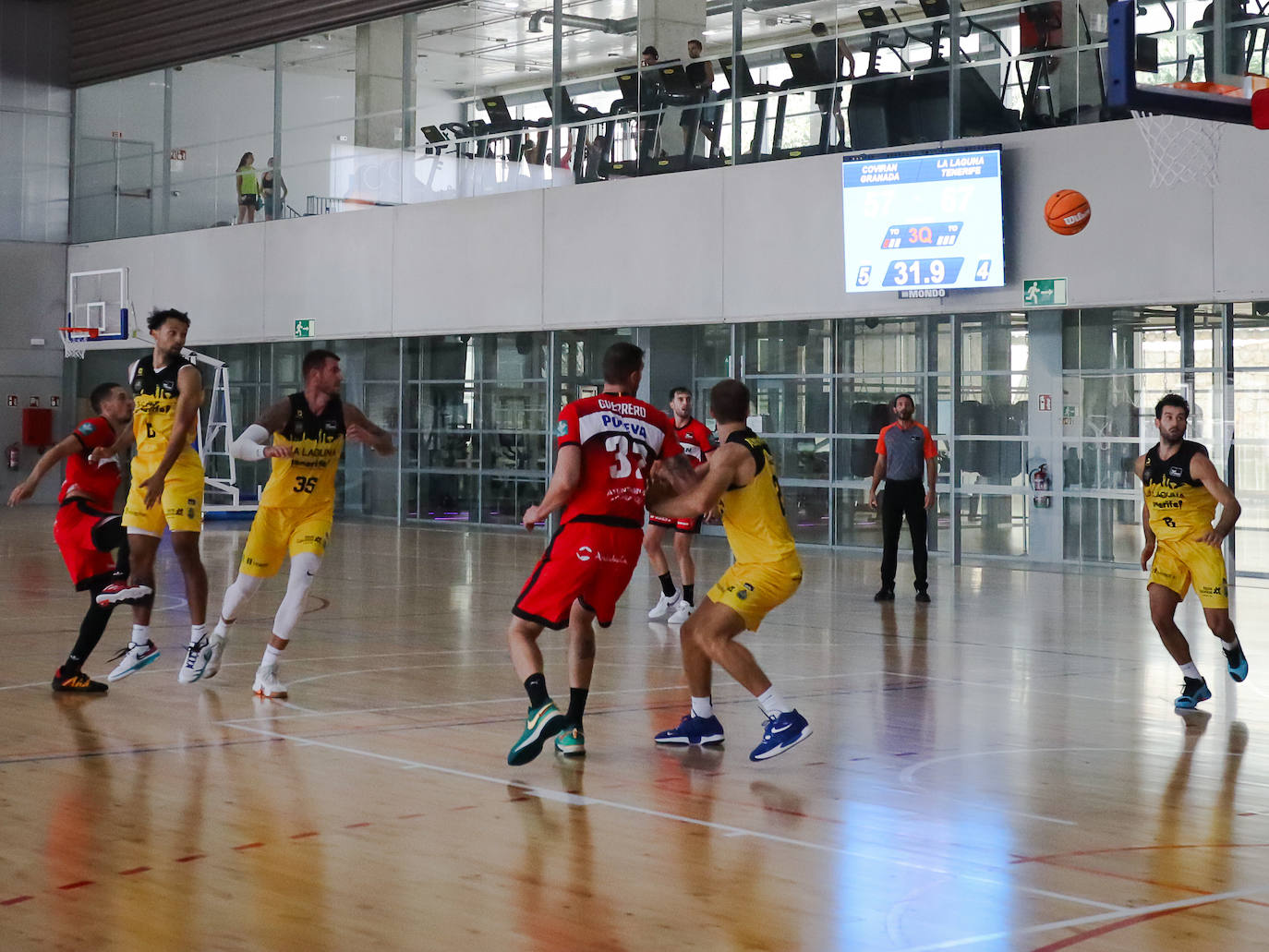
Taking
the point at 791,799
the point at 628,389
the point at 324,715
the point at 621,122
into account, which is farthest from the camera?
the point at 621,122

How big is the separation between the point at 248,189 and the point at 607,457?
74.0 feet

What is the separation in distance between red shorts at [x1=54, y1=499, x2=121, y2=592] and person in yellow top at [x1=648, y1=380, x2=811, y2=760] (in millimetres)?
3646

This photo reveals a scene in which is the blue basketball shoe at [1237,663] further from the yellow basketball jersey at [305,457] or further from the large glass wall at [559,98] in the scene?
the large glass wall at [559,98]

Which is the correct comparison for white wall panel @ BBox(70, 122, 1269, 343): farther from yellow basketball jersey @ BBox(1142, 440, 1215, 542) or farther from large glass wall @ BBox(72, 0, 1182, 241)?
yellow basketball jersey @ BBox(1142, 440, 1215, 542)

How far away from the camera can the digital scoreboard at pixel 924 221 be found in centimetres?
1758

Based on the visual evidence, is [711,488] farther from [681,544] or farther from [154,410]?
[681,544]

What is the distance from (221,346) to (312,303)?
3.43 meters

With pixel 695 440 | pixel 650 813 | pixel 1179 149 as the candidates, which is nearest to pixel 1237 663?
pixel 650 813

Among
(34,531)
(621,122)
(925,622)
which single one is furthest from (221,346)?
(925,622)

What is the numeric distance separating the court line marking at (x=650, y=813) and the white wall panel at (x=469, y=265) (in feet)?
52.4

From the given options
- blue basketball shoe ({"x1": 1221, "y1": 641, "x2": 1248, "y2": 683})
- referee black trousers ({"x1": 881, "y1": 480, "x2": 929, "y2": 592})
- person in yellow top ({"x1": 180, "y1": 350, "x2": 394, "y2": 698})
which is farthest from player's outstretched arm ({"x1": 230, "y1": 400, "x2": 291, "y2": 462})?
referee black trousers ({"x1": 881, "y1": 480, "x2": 929, "y2": 592})

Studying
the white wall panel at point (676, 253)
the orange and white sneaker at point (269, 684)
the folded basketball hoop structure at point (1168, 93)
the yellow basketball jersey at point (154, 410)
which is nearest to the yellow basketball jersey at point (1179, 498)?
the folded basketball hoop structure at point (1168, 93)

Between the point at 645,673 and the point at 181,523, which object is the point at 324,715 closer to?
the point at 181,523

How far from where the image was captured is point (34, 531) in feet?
73.3
